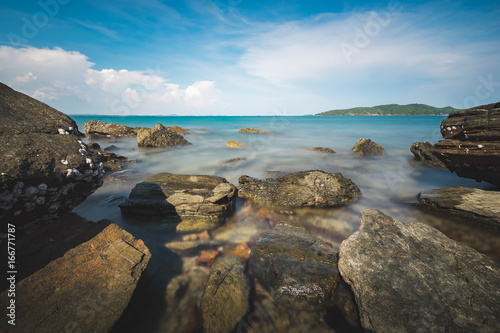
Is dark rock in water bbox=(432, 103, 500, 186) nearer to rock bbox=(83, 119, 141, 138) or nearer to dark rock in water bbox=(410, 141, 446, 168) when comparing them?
dark rock in water bbox=(410, 141, 446, 168)

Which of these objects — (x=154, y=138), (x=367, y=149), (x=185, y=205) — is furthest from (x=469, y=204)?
(x=154, y=138)

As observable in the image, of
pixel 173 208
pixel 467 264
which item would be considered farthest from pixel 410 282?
pixel 173 208

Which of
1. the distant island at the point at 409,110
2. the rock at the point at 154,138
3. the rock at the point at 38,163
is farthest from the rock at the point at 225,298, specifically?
the distant island at the point at 409,110

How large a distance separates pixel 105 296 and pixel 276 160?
1397 cm

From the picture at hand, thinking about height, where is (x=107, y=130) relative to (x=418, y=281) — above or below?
above

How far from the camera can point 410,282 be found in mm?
3457

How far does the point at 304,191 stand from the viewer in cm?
757

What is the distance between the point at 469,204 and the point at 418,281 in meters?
5.00

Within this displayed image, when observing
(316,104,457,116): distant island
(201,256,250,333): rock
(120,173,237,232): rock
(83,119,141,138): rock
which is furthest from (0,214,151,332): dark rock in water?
(316,104,457,116): distant island

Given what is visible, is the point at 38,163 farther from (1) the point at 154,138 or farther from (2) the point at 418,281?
(1) the point at 154,138

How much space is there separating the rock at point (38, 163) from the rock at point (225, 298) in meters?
3.11

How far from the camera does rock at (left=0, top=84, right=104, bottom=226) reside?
2.78 metres

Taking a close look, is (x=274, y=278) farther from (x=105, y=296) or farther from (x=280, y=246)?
(x=105, y=296)

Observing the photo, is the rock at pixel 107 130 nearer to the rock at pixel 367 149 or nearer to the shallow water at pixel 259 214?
the shallow water at pixel 259 214
